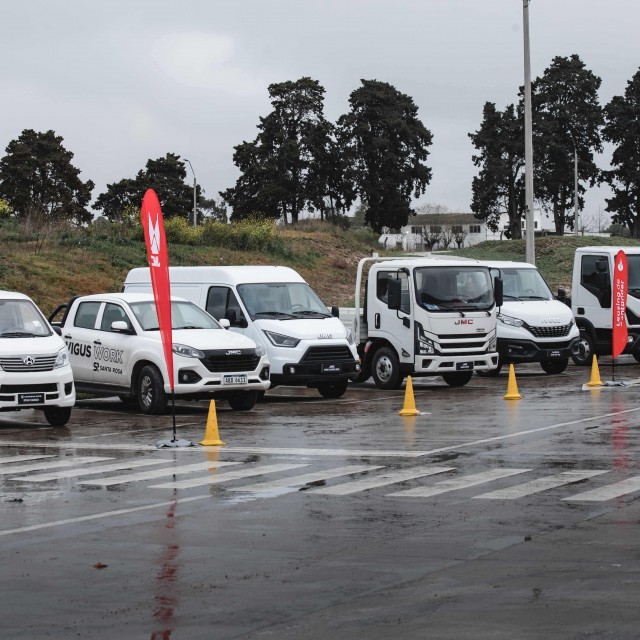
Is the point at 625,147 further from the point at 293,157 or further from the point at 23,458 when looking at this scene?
the point at 23,458

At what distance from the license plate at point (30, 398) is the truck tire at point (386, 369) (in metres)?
8.41

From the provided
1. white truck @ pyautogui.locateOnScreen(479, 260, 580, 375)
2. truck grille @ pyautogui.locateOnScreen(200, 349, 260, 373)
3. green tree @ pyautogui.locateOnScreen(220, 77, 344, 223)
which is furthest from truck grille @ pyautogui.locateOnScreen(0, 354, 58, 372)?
green tree @ pyautogui.locateOnScreen(220, 77, 344, 223)

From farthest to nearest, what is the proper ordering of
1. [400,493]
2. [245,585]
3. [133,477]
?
[133,477], [400,493], [245,585]

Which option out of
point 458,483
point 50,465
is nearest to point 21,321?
point 50,465

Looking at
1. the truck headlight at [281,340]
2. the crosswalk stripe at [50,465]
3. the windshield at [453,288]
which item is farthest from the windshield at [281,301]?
the crosswalk stripe at [50,465]

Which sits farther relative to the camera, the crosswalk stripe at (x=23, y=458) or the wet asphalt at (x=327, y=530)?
the crosswalk stripe at (x=23, y=458)

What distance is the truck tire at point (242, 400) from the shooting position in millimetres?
21938

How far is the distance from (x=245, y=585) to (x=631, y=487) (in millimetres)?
5172

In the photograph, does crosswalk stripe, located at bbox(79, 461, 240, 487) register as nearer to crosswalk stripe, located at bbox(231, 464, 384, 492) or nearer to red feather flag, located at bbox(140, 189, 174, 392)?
crosswalk stripe, located at bbox(231, 464, 384, 492)

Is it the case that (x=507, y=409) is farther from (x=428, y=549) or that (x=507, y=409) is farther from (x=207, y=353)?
(x=428, y=549)

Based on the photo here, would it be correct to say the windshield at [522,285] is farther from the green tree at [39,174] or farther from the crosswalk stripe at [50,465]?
the green tree at [39,174]

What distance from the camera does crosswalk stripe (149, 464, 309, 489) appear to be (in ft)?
42.6

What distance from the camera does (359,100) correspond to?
97.4 metres

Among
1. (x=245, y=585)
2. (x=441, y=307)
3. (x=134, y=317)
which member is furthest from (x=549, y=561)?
(x=441, y=307)
